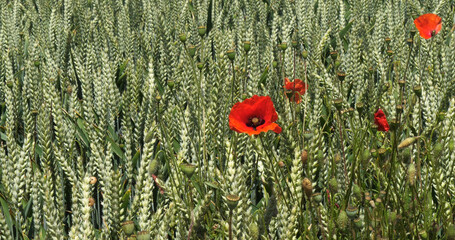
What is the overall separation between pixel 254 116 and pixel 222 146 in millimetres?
195

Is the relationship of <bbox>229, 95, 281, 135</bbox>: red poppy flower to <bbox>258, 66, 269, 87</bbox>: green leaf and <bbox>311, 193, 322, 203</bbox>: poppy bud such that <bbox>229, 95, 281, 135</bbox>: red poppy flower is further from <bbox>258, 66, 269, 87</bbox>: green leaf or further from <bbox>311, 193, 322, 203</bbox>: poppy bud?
<bbox>258, 66, 269, 87</bbox>: green leaf

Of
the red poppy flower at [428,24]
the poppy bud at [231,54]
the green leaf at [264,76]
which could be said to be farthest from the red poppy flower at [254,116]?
the red poppy flower at [428,24]

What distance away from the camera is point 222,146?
1.31m

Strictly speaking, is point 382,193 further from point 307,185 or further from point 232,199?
point 232,199

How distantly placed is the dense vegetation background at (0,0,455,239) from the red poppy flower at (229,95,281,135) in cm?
5

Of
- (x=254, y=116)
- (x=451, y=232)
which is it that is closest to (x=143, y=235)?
(x=254, y=116)

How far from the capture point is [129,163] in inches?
51.3

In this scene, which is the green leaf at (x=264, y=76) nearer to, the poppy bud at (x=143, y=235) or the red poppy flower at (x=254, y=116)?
the red poppy flower at (x=254, y=116)

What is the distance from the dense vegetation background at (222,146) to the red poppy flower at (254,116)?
0.15 feet

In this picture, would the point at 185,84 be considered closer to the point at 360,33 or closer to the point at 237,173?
the point at 237,173

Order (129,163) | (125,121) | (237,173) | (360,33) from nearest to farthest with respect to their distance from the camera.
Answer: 1. (237,173)
2. (129,163)
3. (125,121)
4. (360,33)

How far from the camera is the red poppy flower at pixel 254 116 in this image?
1.08m

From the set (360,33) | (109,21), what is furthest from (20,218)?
(360,33)

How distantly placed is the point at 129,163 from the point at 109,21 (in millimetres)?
1181
